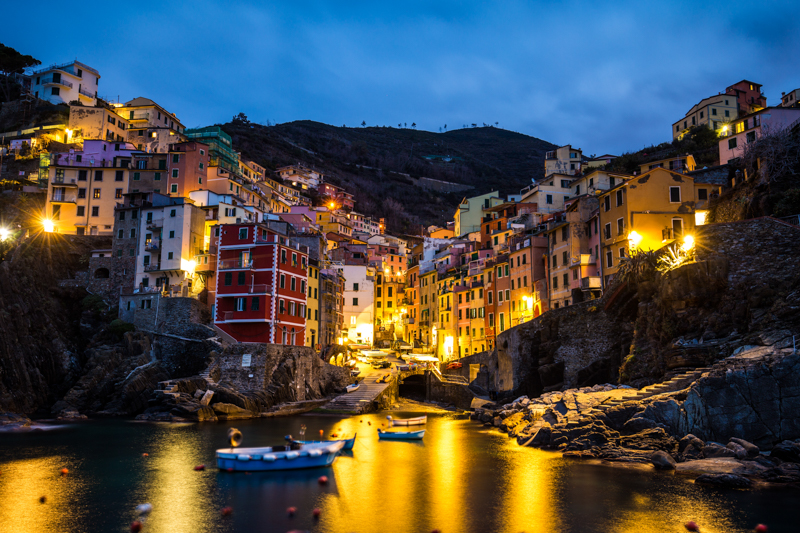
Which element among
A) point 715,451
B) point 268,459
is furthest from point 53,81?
point 715,451

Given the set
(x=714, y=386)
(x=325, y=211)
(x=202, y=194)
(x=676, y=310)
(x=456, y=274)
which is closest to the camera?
(x=714, y=386)

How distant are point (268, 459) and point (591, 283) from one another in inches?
1312

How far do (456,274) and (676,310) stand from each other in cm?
4774

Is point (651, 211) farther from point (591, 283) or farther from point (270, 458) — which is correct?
point (270, 458)

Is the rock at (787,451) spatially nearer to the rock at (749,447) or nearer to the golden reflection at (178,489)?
the rock at (749,447)

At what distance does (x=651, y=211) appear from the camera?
48.1 m

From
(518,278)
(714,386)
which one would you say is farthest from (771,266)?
(518,278)

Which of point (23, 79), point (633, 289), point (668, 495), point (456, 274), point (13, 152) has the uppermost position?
point (23, 79)

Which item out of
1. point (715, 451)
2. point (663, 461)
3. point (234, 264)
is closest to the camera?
point (715, 451)

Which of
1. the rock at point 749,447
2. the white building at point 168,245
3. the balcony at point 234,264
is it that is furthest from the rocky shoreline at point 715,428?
the white building at point 168,245

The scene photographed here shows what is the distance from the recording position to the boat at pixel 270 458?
28.9 m

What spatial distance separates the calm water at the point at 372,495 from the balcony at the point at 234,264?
76.8 ft

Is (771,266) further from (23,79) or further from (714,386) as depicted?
(23,79)

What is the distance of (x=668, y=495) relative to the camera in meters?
24.1
